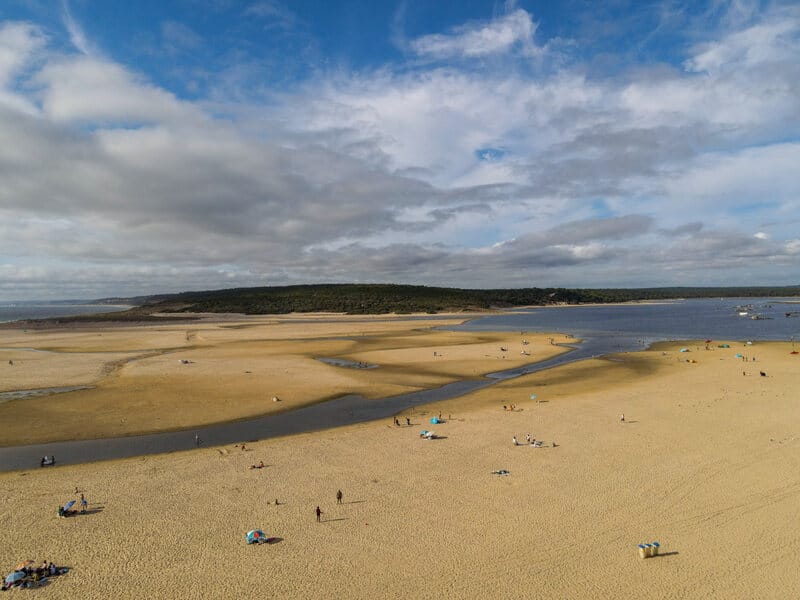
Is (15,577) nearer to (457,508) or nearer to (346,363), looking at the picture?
(457,508)

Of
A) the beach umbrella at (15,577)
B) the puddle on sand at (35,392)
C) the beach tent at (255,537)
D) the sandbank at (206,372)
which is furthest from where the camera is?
the puddle on sand at (35,392)

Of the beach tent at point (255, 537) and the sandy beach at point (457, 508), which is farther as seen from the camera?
the beach tent at point (255, 537)

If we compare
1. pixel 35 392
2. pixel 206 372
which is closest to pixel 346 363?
pixel 206 372

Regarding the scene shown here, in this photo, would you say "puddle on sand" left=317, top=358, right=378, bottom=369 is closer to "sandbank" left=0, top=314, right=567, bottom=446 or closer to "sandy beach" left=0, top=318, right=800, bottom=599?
"sandbank" left=0, top=314, right=567, bottom=446

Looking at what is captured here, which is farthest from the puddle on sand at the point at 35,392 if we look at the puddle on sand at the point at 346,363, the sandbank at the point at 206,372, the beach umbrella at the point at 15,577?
the beach umbrella at the point at 15,577

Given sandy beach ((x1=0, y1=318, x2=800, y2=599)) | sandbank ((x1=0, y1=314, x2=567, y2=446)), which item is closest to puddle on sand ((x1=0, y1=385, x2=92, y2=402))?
sandbank ((x1=0, y1=314, x2=567, y2=446))

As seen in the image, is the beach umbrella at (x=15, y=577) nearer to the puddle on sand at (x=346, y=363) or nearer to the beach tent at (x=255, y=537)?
the beach tent at (x=255, y=537)
